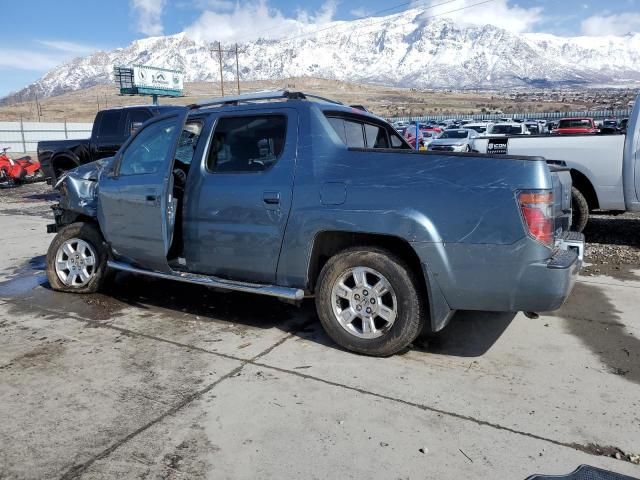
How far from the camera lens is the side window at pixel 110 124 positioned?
12250mm

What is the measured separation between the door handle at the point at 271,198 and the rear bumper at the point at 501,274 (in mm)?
1164

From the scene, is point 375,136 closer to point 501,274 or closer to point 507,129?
point 501,274

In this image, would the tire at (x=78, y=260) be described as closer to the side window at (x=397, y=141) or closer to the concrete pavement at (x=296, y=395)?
the concrete pavement at (x=296, y=395)

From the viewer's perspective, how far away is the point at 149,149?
5426 mm

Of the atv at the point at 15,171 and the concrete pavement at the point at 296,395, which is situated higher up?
the atv at the point at 15,171

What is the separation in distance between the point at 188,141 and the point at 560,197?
336 cm

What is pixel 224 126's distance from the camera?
4938mm

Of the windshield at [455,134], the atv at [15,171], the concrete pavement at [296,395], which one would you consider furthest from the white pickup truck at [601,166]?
the windshield at [455,134]

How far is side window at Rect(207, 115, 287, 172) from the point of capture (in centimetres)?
462

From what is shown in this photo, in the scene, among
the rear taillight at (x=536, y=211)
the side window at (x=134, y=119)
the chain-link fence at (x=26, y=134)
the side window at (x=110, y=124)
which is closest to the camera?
the rear taillight at (x=536, y=211)

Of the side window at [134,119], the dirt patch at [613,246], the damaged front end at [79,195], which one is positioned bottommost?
the dirt patch at [613,246]

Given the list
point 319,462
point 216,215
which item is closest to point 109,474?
point 319,462

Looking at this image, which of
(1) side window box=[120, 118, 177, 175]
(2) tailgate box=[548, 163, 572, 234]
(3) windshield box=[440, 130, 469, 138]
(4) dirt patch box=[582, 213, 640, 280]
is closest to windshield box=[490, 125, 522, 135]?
(3) windshield box=[440, 130, 469, 138]

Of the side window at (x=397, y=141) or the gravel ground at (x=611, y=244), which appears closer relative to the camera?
the side window at (x=397, y=141)
